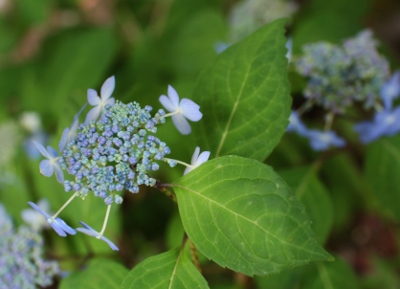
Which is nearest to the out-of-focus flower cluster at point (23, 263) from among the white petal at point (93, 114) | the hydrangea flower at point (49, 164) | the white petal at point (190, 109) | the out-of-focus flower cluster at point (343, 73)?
the hydrangea flower at point (49, 164)

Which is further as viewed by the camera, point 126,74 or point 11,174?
point 126,74

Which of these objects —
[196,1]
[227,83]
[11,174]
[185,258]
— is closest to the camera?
[185,258]

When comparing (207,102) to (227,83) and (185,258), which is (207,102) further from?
(185,258)

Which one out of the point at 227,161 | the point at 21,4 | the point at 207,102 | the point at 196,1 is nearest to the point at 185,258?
the point at 227,161

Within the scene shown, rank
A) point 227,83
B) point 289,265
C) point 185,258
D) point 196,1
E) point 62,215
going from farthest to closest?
point 196,1 → point 62,215 → point 227,83 → point 185,258 → point 289,265

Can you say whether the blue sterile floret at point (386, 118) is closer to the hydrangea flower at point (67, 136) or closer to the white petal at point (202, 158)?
the white petal at point (202, 158)

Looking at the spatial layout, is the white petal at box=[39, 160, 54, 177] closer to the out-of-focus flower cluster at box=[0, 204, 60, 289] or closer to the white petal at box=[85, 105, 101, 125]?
the white petal at box=[85, 105, 101, 125]

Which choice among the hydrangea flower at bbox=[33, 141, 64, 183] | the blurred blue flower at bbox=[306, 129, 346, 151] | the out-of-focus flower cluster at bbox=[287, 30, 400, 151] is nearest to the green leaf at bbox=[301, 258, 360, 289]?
the blurred blue flower at bbox=[306, 129, 346, 151]
